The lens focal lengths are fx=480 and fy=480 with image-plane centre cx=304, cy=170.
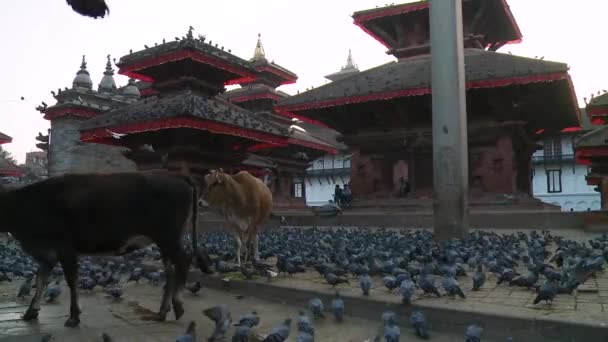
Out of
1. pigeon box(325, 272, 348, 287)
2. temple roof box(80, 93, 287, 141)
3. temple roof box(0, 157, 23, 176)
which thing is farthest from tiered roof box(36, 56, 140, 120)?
pigeon box(325, 272, 348, 287)

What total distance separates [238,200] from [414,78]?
1183 centimetres

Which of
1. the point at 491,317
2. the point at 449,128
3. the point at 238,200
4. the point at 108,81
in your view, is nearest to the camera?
the point at 491,317

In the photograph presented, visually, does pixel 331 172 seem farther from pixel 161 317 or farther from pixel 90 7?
pixel 161 317

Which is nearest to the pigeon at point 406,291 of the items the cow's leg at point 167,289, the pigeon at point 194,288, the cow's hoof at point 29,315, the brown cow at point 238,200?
the cow's leg at point 167,289

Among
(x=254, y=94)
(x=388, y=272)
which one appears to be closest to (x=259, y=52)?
(x=254, y=94)

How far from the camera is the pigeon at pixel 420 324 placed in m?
4.14

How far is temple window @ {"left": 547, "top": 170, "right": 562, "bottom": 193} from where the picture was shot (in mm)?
47375

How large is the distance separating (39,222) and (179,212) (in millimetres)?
1373

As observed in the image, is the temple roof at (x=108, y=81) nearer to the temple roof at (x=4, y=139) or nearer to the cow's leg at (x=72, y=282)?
the temple roof at (x=4, y=139)

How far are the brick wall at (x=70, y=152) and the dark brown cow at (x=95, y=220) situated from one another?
2538cm

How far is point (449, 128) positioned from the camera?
958 centimetres

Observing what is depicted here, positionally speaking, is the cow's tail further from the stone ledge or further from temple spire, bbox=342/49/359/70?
temple spire, bbox=342/49/359/70

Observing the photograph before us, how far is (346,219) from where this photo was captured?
57.2 feet

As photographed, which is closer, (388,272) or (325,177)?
(388,272)
